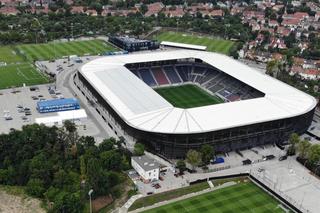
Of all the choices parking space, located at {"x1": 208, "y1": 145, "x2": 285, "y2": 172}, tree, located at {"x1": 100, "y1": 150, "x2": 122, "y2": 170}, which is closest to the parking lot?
tree, located at {"x1": 100, "y1": 150, "x2": 122, "y2": 170}

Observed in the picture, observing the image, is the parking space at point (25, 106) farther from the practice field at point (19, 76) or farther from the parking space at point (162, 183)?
the parking space at point (162, 183)

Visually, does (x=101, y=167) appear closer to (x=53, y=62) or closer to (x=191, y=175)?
(x=191, y=175)

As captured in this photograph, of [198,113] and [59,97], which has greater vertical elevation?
[198,113]

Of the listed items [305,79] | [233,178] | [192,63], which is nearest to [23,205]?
[233,178]

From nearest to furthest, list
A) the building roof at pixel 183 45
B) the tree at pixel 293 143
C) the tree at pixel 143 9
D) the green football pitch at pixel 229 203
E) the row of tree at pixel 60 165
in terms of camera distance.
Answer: the row of tree at pixel 60 165 < the green football pitch at pixel 229 203 < the tree at pixel 293 143 < the building roof at pixel 183 45 < the tree at pixel 143 9

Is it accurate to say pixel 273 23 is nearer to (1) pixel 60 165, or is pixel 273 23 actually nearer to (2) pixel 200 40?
(2) pixel 200 40

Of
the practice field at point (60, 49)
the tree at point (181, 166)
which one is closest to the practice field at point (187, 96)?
the tree at point (181, 166)
